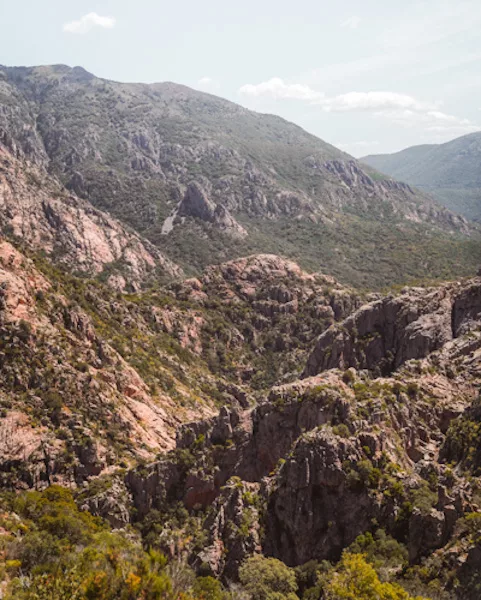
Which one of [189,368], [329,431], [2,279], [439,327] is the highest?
[2,279]

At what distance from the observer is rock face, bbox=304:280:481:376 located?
6644 centimetres

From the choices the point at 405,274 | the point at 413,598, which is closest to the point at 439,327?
the point at 413,598

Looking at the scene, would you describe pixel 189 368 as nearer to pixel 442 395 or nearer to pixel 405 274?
pixel 442 395

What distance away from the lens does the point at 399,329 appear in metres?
71.9

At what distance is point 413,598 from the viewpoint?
2916cm

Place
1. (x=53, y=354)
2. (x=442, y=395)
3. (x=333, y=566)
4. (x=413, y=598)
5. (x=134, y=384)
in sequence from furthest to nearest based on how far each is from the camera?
1. (x=134, y=384)
2. (x=53, y=354)
3. (x=442, y=395)
4. (x=333, y=566)
5. (x=413, y=598)

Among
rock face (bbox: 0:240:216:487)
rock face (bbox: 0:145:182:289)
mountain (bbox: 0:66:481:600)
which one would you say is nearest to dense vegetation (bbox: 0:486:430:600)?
mountain (bbox: 0:66:481:600)

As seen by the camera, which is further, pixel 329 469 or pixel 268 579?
pixel 329 469

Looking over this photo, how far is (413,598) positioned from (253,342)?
312ft

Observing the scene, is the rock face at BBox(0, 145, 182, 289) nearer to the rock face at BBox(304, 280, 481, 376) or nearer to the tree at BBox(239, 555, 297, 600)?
the rock face at BBox(304, 280, 481, 376)

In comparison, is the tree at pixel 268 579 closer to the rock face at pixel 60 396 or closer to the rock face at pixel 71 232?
the rock face at pixel 60 396

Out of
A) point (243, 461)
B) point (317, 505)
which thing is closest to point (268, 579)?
point (317, 505)

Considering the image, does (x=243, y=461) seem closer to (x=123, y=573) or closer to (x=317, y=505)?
(x=317, y=505)

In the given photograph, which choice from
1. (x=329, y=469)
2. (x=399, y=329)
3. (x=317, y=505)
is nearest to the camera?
(x=329, y=469)
